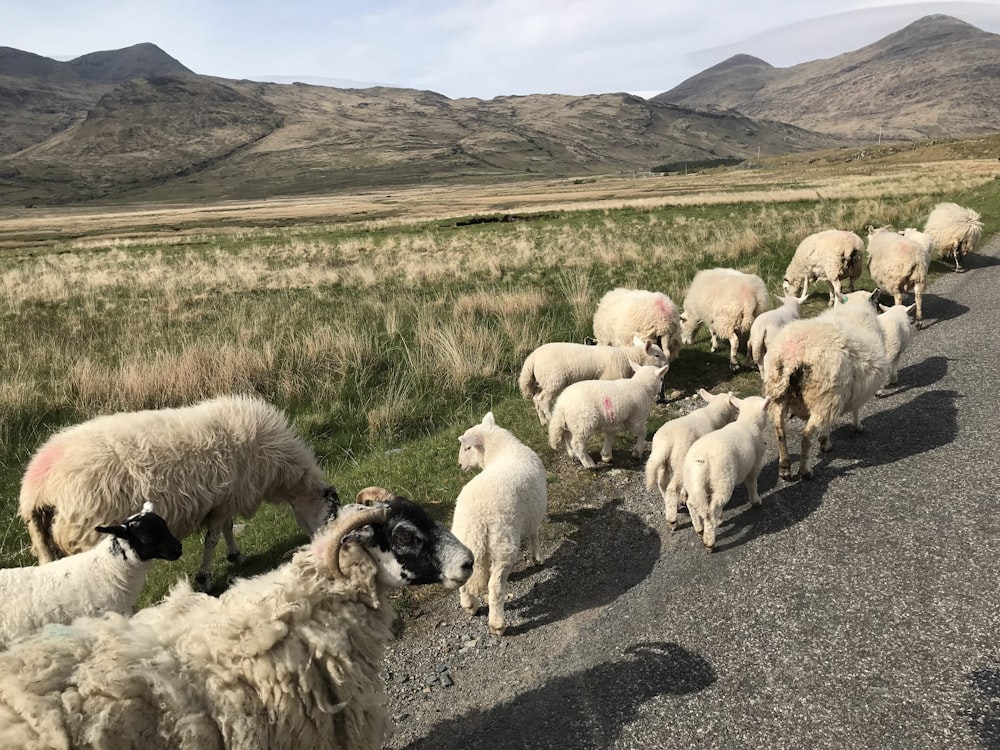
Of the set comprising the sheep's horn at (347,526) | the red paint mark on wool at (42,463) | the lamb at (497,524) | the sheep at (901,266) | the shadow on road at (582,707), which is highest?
the sheep at (901,266)

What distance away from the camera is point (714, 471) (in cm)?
548

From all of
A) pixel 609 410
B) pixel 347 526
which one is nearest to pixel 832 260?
pixel 609 410

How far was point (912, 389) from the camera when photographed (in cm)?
878

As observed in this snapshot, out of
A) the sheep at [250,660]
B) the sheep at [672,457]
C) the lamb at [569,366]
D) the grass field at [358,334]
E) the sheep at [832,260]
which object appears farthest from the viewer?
the sheep at [832,260]

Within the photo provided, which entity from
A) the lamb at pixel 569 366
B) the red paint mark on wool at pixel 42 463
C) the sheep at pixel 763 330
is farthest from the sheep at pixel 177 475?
the sheep at pixel 763 330

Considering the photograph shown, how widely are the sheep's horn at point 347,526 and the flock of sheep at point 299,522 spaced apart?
0.03ft

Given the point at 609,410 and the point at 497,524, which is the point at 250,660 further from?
the point at 609,410

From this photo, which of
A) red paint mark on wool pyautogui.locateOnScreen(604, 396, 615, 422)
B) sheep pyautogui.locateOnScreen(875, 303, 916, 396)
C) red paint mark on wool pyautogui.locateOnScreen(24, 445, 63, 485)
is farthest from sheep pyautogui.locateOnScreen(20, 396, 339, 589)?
sheep pyautogui.locateOnScreen(875, 303, 916, 396)

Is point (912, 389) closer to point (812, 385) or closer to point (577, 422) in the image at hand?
A: point (812, 385)

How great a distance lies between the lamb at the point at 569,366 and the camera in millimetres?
8836

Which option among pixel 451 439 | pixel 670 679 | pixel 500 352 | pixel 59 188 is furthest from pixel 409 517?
pixel 59 188

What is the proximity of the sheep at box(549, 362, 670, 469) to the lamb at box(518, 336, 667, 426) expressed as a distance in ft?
3.68

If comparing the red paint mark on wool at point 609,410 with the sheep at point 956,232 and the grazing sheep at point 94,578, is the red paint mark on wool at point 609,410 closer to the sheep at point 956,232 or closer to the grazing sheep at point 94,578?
the grazing sheep at point 94,578

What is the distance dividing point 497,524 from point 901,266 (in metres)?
12.4
